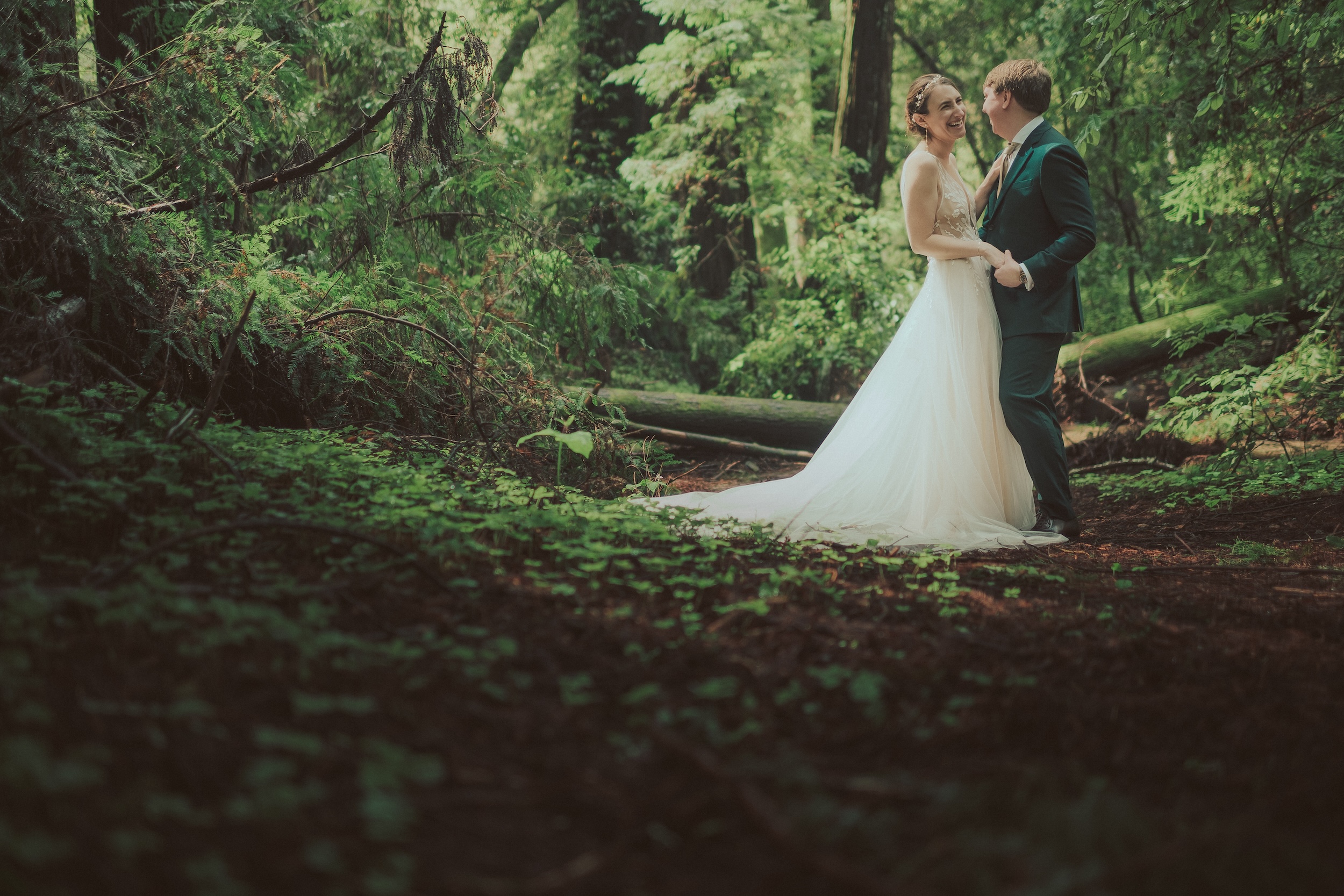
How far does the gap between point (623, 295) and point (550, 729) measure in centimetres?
496

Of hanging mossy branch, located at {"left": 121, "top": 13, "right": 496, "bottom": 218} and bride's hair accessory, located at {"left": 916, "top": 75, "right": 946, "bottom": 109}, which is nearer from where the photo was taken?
bride's hair accessory, located at {"left": 916, "top": 75, "right": 946, "bottom": 109}

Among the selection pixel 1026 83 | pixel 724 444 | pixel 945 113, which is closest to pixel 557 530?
pixel 945 113

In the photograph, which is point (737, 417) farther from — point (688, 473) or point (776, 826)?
point (776, 826)

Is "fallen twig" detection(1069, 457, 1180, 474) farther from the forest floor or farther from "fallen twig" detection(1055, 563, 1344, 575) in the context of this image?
the forest floor

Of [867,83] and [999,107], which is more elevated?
[867,83]

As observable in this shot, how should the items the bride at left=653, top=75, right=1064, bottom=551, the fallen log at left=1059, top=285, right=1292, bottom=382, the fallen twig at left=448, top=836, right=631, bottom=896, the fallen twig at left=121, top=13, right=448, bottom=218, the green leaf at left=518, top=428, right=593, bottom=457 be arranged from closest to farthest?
the fallen twig at left=448, top=836, right=631, bottom=896 → the green leaf at left=518, top=428, right=593, bottom=457 → the bride at left=653, top=75, right=1064, bottom=551 → the fallen twig at left=121, top=13, right=448, bottom=218 → the fallen log at left=1059, top=285, right=1292, bottom=382

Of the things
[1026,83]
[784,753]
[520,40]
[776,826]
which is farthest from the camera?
[520,40]

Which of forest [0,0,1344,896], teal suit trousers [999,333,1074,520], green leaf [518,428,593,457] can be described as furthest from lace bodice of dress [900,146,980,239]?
green leaf [518,428,593,457]

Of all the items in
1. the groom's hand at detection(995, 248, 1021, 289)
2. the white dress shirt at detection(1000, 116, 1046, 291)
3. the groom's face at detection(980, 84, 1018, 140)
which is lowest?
the groom's hand at detection(995, 248, 1021, 289)

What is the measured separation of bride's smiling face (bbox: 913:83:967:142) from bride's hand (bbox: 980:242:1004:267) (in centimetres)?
67

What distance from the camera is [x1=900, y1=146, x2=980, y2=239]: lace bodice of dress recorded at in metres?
5.01

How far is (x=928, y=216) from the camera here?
4965 mm

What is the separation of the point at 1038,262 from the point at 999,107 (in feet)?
3.31

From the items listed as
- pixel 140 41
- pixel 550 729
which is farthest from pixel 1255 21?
pixel 140 41
